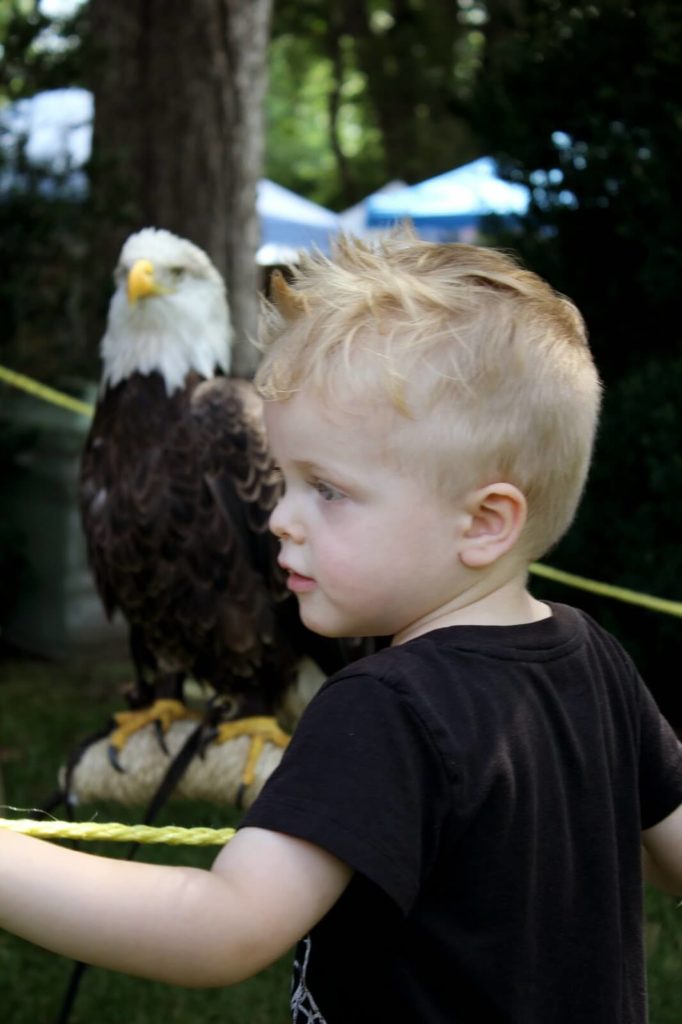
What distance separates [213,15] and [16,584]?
3.07 metres

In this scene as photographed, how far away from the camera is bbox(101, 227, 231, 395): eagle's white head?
3812mm

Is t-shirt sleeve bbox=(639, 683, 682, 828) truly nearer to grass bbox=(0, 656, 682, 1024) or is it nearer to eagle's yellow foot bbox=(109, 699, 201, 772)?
grass bbox=(0, 656, 682, 1024)

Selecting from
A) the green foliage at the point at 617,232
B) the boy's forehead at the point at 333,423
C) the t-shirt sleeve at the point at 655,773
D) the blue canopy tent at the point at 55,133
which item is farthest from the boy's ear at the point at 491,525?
the blue canopy tent at the point at 55,133

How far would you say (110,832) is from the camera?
129 cm

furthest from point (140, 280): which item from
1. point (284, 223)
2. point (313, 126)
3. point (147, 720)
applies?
point (313, 126)

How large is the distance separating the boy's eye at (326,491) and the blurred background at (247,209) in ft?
1.14

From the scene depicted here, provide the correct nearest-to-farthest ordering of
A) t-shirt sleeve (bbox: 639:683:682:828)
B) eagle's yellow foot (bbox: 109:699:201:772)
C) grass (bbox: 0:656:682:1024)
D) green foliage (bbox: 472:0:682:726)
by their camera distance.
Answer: t-shirt sleeve (bbox: 639:683:682:828)
grass (bbox: 0:656:682:1024)
eagle's yellow foot (bbox: 109:699:201:772)
green foliage (bbox: 472:0:682:726)

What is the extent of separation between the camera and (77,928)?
1066mm

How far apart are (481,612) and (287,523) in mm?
212

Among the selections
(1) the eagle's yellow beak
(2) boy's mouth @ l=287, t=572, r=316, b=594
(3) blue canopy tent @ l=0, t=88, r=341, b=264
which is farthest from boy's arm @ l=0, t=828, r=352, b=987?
(3) blue canopy tent @ l=0, t=88, r=341, b=264

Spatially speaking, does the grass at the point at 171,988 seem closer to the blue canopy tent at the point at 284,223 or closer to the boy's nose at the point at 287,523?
the boy's nose at the point at 287,523

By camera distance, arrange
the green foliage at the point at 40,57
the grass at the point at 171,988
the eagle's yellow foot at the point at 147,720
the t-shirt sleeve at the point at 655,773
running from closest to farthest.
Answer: the t-shirt sleeve at the point at 655,773, the grass at the point at 171,988, the eagle's yellow foot at the point at 147,720, the green foliage at the point at 40,57

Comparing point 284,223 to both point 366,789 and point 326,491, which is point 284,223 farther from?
point 366,789

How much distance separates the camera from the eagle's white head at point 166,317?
381 cm
